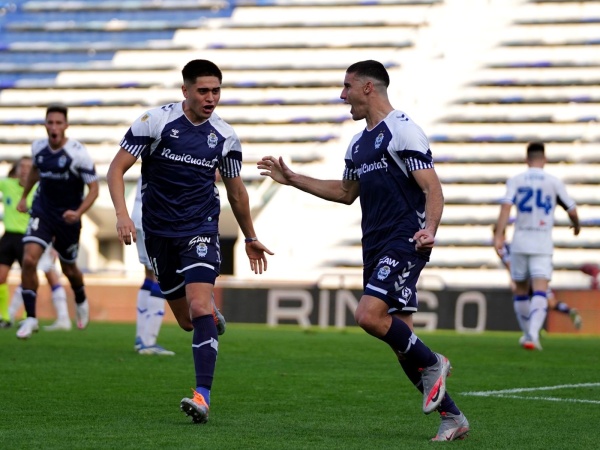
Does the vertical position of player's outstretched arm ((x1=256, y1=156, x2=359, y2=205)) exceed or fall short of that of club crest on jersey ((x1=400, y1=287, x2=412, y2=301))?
it exceeds it

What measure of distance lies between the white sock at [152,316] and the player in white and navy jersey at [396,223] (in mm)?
5385

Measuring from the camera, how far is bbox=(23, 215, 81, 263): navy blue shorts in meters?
13.1

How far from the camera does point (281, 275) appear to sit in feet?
116

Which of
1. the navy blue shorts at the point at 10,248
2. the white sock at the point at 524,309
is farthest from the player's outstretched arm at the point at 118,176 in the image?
the navy blue shorts at the point at 10,248

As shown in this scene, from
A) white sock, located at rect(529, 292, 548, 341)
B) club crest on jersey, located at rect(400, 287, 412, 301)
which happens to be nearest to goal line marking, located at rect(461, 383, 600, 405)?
club crest on jersey, located at rect(400, 287, 412, 301)

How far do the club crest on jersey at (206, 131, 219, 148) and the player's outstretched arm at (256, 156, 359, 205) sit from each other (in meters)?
0.49

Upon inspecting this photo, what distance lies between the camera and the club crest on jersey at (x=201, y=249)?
24.6 ft

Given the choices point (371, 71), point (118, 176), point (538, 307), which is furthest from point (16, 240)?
point (371, 71)

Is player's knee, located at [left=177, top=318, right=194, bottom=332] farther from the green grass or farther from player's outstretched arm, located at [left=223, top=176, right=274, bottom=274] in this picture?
player's outstretched arm, located at [left=223, top=176, right=274, bottom=274]

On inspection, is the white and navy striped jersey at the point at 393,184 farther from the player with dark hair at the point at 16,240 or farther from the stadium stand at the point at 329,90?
the stadium stand at the point at 329,90

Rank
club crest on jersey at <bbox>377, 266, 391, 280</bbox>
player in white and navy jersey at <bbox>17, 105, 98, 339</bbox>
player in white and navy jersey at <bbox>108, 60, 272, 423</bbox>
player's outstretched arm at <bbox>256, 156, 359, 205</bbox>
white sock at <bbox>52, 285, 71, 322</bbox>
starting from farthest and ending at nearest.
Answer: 1. white sock at <bbox>52, 285, 71, 322</bbox>
2. player in white and navy jersey at <bbox>17, 105, 98, 339</bbox>
3. player in white and navy jersey at <bbox>108, 60, 272, 423</bbox>
4. player's outstretched arm at <bbox>256, 156, 359, 205</bbox>
5. club crest on jersey at <bbox>377, 266, 391, 280</bbox>

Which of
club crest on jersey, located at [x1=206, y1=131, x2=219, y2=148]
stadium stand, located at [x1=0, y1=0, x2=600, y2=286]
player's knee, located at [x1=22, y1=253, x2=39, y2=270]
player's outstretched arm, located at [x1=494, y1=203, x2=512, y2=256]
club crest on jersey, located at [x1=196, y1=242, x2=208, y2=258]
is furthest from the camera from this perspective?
stadium stand, located at [x1=0, y1=0, x2=600, y2=286]

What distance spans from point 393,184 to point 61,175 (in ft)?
22.6

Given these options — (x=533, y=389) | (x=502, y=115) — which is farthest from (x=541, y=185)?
(x=502, y=115)
